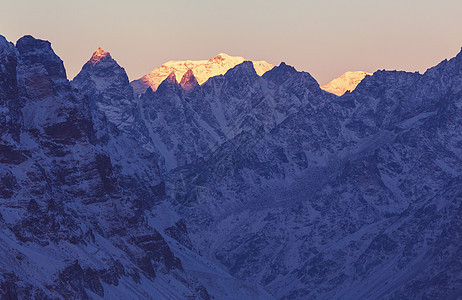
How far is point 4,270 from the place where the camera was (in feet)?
649

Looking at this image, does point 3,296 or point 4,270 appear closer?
point 3,296

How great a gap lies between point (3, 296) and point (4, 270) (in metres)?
12.9

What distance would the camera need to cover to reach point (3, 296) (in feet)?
608
